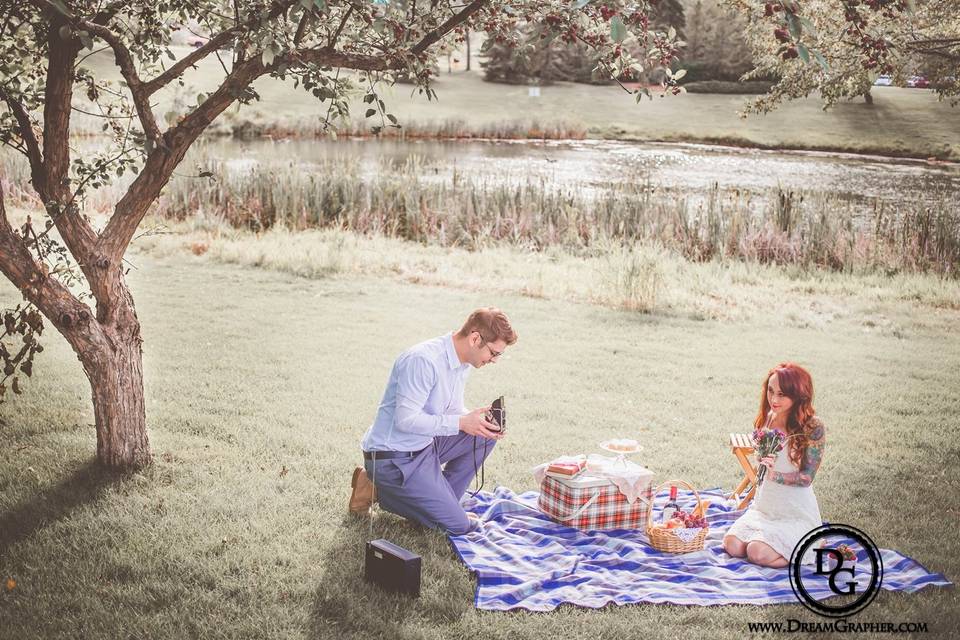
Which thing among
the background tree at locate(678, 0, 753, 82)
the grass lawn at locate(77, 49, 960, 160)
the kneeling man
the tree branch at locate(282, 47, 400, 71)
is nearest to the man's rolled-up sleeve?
the kneeling man

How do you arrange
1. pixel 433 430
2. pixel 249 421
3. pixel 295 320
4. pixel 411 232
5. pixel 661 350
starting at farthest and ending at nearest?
pixel 411 232 < pixel 295 320 < pixel 661 350 < pixel 249 421 < pixel 433 430

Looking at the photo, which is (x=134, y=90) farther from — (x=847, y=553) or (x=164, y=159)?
(x=847, y=553)

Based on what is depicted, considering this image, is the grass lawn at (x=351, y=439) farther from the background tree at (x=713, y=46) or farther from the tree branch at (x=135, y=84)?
the background tree at (x=713, y=46)

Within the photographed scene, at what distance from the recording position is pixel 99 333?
14.6 ft

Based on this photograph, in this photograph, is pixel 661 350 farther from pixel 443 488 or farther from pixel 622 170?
pixel 622 170

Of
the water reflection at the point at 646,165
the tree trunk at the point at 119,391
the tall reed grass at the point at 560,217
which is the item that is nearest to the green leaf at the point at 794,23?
the tree trunk at the point at 119,391

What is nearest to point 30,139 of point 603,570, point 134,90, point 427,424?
point 134,90

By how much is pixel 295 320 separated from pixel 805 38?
673cm

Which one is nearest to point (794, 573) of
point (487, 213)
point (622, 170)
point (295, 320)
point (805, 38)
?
point (295, 320)

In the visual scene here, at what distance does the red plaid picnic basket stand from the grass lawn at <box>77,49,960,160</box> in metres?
18.5

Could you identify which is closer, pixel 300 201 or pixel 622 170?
pixel 300 201

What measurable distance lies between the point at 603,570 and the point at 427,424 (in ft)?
3.38

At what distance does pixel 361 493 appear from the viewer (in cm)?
443

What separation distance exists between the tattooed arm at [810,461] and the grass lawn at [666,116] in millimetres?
18977
